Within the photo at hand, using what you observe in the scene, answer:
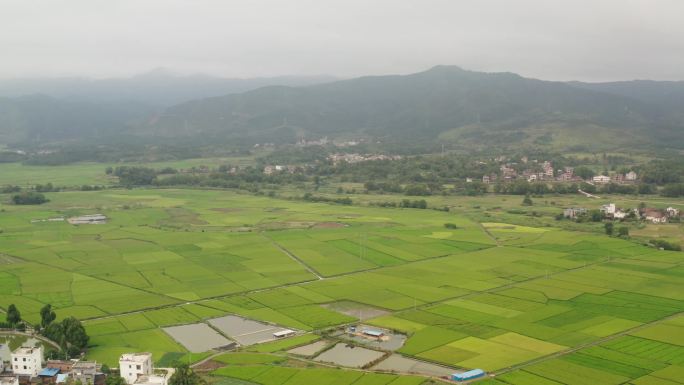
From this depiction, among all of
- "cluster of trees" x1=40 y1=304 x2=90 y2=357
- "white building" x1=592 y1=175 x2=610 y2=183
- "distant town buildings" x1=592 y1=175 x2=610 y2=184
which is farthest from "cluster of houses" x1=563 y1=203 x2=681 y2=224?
"cluster of trees" x1=40 y1=304 x2=90 y2=357

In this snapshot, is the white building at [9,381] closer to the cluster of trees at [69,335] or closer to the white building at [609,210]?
the cluster of trees at [69,335]

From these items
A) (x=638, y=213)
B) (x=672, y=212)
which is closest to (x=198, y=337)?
(x=638, y=213)

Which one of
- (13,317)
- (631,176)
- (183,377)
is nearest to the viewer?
(183,377)

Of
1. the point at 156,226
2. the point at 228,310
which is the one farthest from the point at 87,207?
the point at 228,310

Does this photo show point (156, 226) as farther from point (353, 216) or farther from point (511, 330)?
point (511, 330)

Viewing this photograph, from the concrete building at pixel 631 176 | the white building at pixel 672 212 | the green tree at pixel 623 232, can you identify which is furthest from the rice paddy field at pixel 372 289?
the concrete building at pixel 631 176

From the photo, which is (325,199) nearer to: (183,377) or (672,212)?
(672,212)

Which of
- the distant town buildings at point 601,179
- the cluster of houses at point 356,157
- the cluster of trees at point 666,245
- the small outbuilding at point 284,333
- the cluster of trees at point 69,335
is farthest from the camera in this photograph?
A: the cluster of houses at point 356,157
